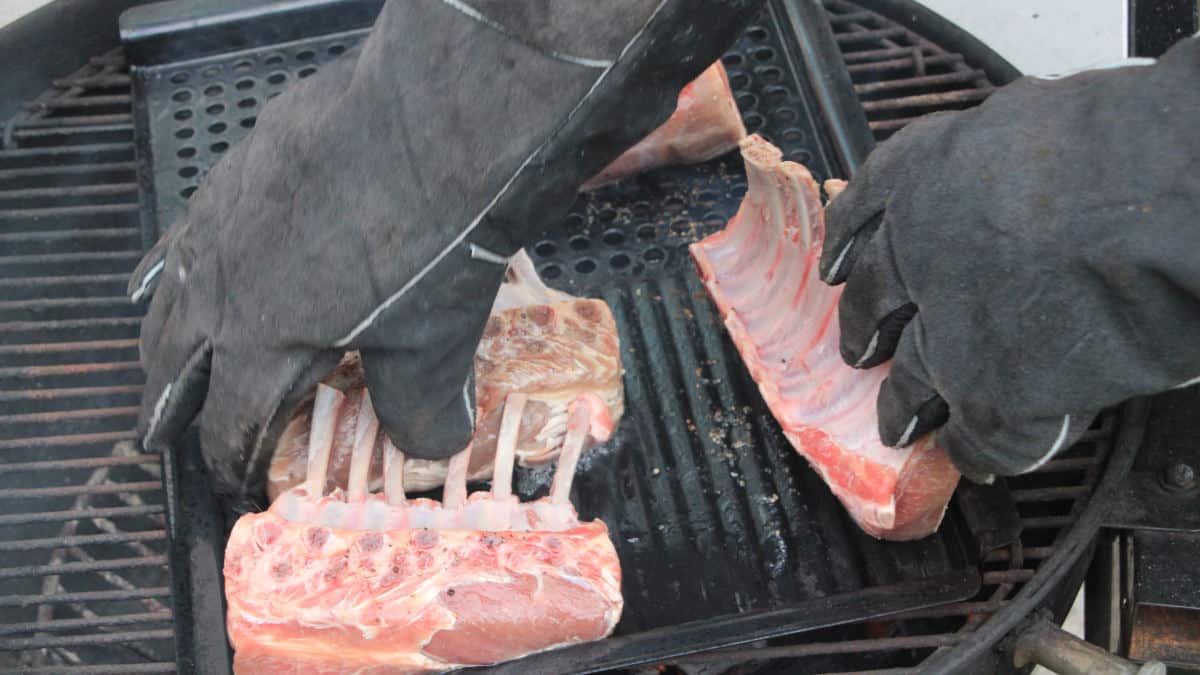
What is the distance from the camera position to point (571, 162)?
184 centimetres

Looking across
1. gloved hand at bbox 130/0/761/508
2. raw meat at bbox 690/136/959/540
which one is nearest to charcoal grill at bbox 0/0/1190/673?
raw meat at bbox 690/136/959/540

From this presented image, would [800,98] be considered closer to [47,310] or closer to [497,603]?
[497,603]

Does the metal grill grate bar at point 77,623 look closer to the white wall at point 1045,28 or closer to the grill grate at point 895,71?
the grill grate at point 895,71

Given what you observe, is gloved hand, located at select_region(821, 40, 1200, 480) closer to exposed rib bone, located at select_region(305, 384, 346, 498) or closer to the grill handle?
the grill handle

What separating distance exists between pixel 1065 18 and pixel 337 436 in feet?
10.7

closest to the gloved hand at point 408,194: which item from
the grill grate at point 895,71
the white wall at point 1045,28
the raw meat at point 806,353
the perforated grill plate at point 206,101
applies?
the raw meat at point 806,353

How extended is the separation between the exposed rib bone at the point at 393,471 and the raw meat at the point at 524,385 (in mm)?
35

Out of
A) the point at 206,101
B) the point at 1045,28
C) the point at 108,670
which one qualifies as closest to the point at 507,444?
the point at 108,670

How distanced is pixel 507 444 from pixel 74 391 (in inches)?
39.1

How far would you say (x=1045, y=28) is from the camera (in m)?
4.21

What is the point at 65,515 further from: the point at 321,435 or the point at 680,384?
the point at 680,384

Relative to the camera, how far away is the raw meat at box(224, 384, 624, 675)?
6.28 feet

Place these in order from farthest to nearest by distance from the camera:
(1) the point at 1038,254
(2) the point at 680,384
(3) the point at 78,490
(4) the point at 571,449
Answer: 1. (2) the point at 680,384
2. (3) the point at 78,490
3. (4) the point at 571,449
4. (1) the point at 1038,254

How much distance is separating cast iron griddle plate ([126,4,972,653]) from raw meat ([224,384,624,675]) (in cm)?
20
